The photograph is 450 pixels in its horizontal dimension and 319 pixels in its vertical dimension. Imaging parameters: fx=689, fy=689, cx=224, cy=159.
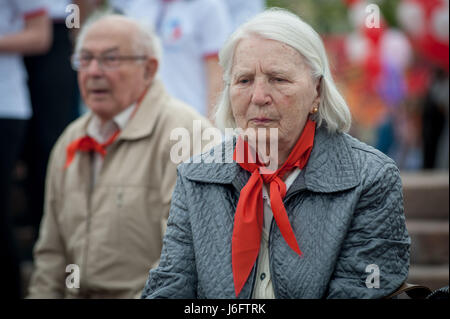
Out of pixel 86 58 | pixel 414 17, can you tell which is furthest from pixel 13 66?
pixel 414 17

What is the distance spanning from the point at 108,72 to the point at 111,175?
619 millimetres

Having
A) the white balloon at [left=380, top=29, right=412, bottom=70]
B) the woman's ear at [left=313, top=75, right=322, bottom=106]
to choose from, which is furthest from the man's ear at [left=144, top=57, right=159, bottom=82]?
the white balloon at [left=380, top=29, right=412, bottom=70]

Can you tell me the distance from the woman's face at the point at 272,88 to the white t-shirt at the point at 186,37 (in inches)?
85.4

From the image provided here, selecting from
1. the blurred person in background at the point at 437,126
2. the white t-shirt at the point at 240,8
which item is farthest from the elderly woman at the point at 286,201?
the blurred person in background at the point at 437,126

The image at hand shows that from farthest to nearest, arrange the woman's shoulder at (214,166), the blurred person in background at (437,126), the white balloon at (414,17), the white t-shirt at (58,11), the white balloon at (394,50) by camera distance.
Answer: the white balloon at (394,50) < the white balloon at (414,17) < the blurred person in background at (437,126) < the white t-shirt at (58,11) < the woman's shoulder at (214,166)

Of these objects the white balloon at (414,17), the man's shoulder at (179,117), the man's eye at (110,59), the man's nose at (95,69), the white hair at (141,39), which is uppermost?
the white balloon at (414,17)

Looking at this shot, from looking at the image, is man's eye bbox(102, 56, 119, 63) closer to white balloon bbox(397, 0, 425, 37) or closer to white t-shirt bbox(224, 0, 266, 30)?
white t-shirt bbox(224, 0, 266, 30)

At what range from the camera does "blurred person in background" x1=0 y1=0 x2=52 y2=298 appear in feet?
14.5

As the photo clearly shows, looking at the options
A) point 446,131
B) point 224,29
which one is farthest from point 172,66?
point 446,131

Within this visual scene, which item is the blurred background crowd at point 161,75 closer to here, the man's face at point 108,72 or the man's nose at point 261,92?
the man's face at point 108,72

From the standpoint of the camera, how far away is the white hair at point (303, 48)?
2.68m

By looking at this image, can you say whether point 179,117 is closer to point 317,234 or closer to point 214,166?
point 214,166

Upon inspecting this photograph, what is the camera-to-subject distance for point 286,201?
2.68 meters
